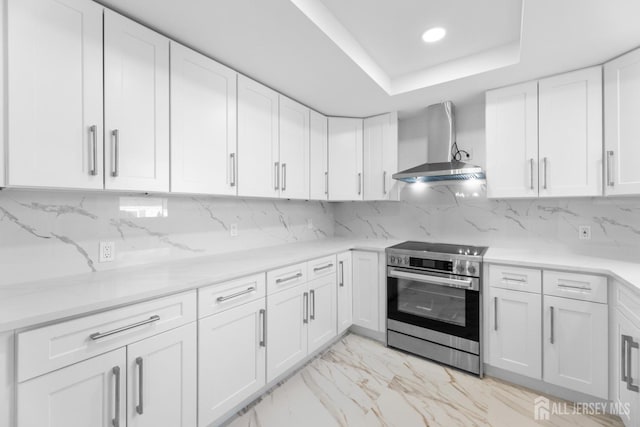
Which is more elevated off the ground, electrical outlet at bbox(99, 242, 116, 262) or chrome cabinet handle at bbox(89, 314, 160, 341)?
electrical outlet at bbox(99, 242, 116, 262)

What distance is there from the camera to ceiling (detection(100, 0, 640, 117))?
1453mm

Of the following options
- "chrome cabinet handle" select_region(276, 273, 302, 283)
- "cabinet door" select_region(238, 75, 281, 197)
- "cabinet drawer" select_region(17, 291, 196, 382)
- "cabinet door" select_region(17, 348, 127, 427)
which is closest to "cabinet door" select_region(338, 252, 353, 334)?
"chrome cabinet handle" select_region(276, 273, 302, 283)

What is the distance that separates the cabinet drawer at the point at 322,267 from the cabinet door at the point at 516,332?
122cm

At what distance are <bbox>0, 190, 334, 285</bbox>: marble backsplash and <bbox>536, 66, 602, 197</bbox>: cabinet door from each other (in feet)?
7.64

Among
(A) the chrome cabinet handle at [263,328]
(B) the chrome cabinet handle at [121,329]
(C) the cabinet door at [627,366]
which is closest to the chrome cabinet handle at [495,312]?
(C) the cabinet door at [627,366]

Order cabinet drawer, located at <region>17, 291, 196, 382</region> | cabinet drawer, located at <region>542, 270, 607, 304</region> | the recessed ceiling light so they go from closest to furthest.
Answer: cabinet drawer, located at <region>17, 291, 196, 382</region>, cabinet drawer, located at <region>542, 270, 607, 304</region>, the recessed ceiling light

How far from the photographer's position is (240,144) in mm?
2033

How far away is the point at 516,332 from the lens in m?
2.01

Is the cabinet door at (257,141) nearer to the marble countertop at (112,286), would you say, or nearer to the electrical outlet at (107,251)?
the marble countertop at (112,286)

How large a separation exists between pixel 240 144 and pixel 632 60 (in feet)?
8.40

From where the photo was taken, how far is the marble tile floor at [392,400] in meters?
1.71

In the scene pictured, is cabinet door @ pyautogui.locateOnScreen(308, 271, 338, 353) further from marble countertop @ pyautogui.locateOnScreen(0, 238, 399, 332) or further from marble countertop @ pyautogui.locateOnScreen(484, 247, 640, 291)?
marble countertop @ pyautogui.locateOnScreen(484, 247, 640, 291)

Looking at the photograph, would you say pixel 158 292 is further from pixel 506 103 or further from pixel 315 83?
pixel 506 103

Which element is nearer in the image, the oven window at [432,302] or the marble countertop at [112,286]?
the marble countertop at [112,286]
